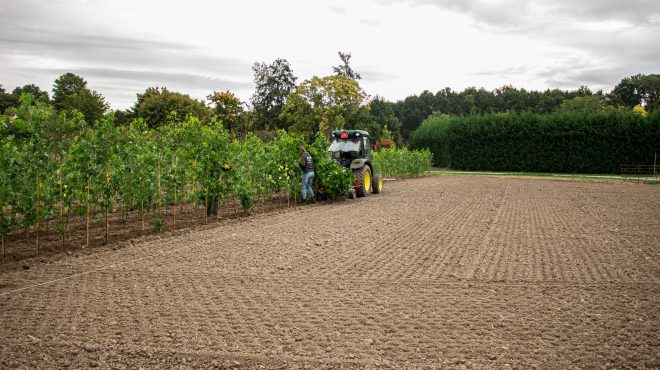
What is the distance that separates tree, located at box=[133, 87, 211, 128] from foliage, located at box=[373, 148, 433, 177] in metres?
16.8

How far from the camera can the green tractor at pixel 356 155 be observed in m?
18.1

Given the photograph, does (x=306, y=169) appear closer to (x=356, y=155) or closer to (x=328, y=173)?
(x=328, y=173)

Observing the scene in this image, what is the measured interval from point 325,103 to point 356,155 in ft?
99.9

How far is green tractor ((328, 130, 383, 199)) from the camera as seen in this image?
1814 centimetres

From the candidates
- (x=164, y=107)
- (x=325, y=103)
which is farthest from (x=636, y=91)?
(x=164, y=107)

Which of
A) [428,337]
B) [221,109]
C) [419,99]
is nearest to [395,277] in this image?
[428,337]

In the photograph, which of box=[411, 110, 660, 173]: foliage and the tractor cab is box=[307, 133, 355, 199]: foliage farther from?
box=[411, 110, 660, 173]: foliage

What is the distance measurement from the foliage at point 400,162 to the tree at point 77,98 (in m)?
25.9

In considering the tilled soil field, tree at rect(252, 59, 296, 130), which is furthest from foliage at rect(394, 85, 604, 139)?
the tilled soil field

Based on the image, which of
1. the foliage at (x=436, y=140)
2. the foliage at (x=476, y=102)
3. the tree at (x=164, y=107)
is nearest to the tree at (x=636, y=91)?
the foliage at (x=476, y=102)

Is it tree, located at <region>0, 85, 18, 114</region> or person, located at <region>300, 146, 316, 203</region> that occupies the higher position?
tree, located at <region>0, 85, 18, 114</region>

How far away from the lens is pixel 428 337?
15.9 ft

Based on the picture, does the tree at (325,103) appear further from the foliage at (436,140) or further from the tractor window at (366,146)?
the tractor window at (366,146)

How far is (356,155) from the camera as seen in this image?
60.8 ft
